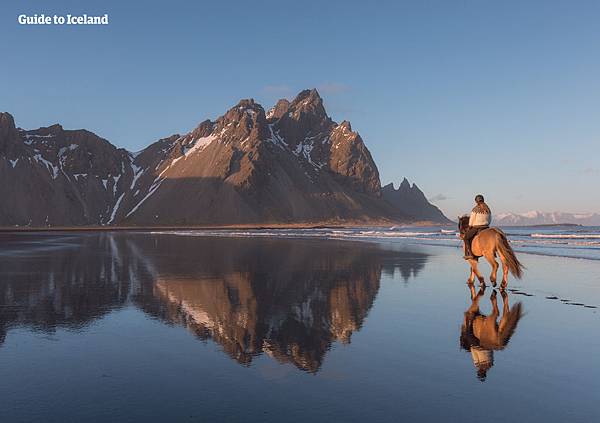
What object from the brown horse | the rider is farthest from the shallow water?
the rider

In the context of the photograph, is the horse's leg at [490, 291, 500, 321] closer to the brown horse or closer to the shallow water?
the shallow water

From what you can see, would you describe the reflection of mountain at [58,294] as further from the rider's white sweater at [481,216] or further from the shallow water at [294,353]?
the rider's white sweater at [481,216]

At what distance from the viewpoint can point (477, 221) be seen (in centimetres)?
1800

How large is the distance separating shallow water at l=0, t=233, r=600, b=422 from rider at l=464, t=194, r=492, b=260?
1524 millimetres

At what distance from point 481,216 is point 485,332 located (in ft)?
25.9

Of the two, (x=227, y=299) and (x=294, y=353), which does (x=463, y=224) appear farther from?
(x=294, y=353)

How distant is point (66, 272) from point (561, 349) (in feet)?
64.6

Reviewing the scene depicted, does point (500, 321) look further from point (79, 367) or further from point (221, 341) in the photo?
point (79, 367)

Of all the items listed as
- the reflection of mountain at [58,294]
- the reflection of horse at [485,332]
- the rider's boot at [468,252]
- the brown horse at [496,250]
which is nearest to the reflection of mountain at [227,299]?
the reflection of mountain at [58,294]

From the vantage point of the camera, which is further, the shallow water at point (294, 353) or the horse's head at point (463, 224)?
the horse's head at point (463, 224)

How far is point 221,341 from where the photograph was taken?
965 centimetres

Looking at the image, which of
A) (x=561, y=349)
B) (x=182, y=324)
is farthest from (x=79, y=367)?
(x=561, y=349)

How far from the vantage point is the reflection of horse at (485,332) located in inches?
341

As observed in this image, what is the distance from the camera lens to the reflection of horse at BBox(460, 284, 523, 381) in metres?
8.66
